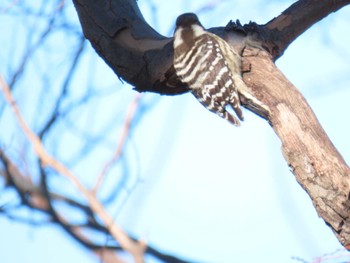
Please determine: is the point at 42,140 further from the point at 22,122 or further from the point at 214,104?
the point at 214,104

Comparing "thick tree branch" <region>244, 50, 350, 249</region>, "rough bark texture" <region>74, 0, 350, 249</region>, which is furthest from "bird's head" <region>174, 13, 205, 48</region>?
"thick tree branch" <region>244, 50, 350, 249</region>

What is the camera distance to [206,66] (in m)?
4.50

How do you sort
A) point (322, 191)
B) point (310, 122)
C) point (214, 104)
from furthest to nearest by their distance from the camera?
point (214, 104), point (310, 122), point (322, 191)

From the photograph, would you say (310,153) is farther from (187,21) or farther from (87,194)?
(187,21)

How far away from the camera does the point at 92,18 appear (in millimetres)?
4336

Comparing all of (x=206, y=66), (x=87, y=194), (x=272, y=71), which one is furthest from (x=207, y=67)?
(x=87, y=194)

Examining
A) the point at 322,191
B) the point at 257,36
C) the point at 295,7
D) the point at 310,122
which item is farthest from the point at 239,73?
the point at 322,191

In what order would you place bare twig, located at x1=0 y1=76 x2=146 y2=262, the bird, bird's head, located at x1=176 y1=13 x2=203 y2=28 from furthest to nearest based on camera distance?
bird's head, located at x1=176 y1=13 x2=203 y2=28
the bird
bare twig, located at x1=0 y1=76 x2=146 y2=262

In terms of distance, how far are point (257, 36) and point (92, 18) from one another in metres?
0.95

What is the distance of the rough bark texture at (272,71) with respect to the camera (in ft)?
10.2

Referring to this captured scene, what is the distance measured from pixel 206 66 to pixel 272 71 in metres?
0.86

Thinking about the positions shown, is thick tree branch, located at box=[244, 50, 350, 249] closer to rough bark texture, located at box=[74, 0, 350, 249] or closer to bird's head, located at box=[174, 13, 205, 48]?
rough bark texture, located at box=[74, 0, 350, 249]

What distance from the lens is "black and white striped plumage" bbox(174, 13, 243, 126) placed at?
13.7ft

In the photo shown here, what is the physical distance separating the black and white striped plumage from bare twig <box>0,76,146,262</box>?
0.82 meters
